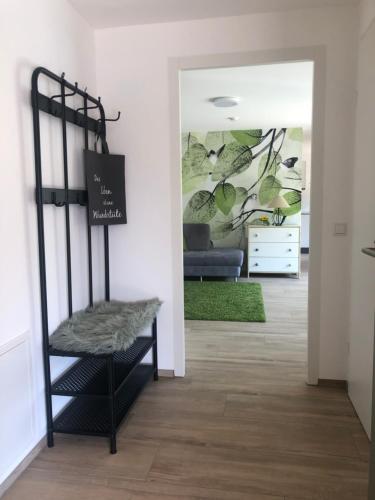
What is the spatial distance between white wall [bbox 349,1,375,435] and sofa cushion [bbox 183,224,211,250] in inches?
157

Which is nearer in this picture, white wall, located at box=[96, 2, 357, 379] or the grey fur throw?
the grey fur throw

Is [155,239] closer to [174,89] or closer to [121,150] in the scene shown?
[121,150]

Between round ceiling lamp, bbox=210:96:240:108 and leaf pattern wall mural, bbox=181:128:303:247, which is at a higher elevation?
round ceiling lamp, bbox=210:96:240:108

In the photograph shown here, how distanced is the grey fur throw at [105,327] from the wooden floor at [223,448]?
0.54m

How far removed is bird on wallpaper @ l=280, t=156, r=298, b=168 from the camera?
6.50 meters

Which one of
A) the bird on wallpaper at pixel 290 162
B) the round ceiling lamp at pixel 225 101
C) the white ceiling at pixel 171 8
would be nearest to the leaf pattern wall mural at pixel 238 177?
the bird on wallpaper at pixel 290 162

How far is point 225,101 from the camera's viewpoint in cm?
445

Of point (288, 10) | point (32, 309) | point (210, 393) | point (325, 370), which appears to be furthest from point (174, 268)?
point (288, 10)

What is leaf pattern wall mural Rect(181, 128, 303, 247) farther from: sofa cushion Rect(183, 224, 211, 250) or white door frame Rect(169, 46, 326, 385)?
white door frame Rect(169, 46, 326, 385)

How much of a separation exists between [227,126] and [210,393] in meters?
4.48

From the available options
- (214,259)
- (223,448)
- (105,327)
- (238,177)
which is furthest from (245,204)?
(223,448)

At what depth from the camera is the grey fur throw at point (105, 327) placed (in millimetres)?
2078

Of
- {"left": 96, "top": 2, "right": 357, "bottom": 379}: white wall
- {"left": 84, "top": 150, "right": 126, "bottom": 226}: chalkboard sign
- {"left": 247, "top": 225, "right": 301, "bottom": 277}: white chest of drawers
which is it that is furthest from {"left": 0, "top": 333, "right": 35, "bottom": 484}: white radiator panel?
{"left": 247, "top": 225, "right": 301, "bottom": 277}: white chest of drawers

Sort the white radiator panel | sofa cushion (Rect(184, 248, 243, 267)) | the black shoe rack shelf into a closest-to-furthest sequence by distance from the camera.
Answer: the white radiator panel, the black shoe rack shelf, sofa cushion (Rect(184, 248, 243, 267))
